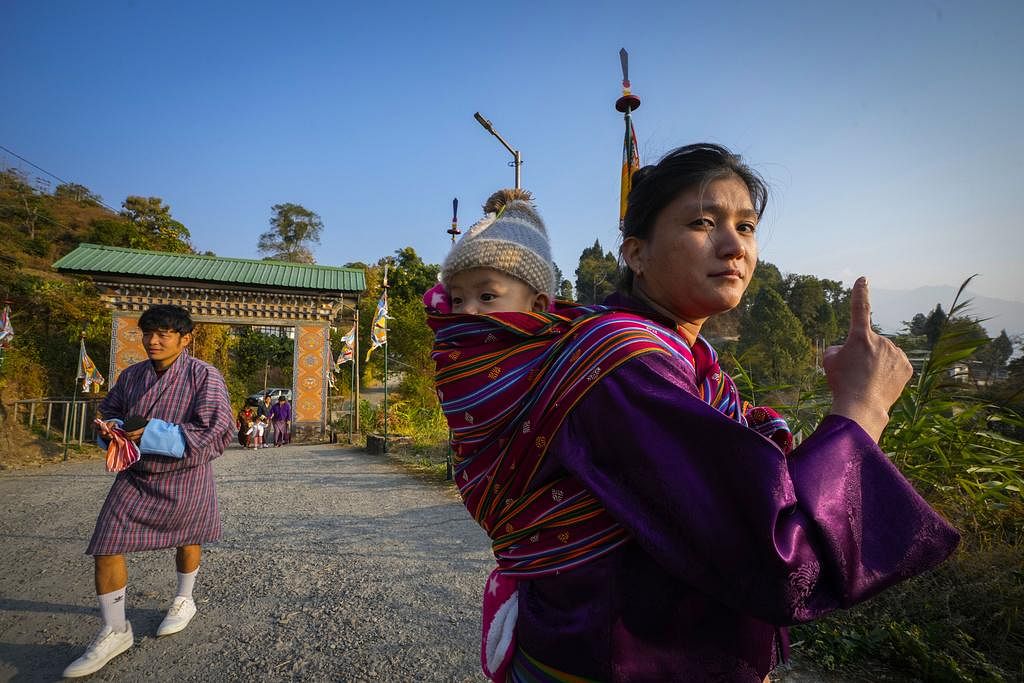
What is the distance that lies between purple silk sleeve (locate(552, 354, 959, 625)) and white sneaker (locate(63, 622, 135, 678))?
3.53 meters

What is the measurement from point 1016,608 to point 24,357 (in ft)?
62.8

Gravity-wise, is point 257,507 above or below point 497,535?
below

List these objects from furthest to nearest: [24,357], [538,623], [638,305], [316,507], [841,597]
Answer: [24,357]
[316,507]
[638,305]
[538,623]
[841,597]

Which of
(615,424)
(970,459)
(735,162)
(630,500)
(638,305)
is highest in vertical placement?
(735,162)

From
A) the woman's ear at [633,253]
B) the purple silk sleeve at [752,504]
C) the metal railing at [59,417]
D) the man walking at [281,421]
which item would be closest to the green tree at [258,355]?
the man walking at [281,421]

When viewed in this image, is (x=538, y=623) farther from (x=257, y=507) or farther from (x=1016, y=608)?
(x=257, y=507)

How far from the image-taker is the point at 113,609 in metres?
3.02

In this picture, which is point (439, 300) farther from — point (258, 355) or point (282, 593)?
point (258, 355)

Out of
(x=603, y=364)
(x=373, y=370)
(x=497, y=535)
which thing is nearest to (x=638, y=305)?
(x=603, y=364)

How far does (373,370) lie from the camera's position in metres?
24.3

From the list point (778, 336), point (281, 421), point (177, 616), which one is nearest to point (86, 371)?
point (281, 421)

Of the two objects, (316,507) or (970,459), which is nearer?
(970,459)

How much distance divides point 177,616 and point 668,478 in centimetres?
386

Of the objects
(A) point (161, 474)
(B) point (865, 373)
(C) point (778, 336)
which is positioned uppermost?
(C) point (778, 336)
